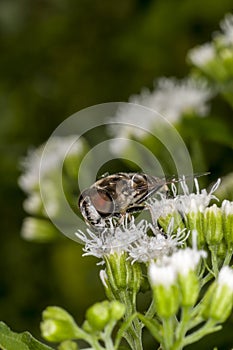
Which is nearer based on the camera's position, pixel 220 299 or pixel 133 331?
pixel 220 299

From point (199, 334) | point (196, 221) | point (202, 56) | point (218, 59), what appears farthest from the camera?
point (202, 56)

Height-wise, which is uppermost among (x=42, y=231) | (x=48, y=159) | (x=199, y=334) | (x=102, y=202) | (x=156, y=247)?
(x=48, y=159)

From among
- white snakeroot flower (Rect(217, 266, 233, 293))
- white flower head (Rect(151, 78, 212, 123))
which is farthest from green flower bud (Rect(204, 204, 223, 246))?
white flower head (Rect(151, 78, 212, 123))

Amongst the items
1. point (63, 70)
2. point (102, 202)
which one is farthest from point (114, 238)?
point (63, 70)

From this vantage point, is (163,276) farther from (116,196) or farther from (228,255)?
(116,196)

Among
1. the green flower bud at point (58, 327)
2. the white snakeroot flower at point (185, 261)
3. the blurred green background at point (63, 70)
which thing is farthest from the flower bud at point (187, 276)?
the blurred green background at point (63, 70)

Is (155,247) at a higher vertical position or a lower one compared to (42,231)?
lower

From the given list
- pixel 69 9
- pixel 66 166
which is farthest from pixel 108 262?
pixel 69 9
